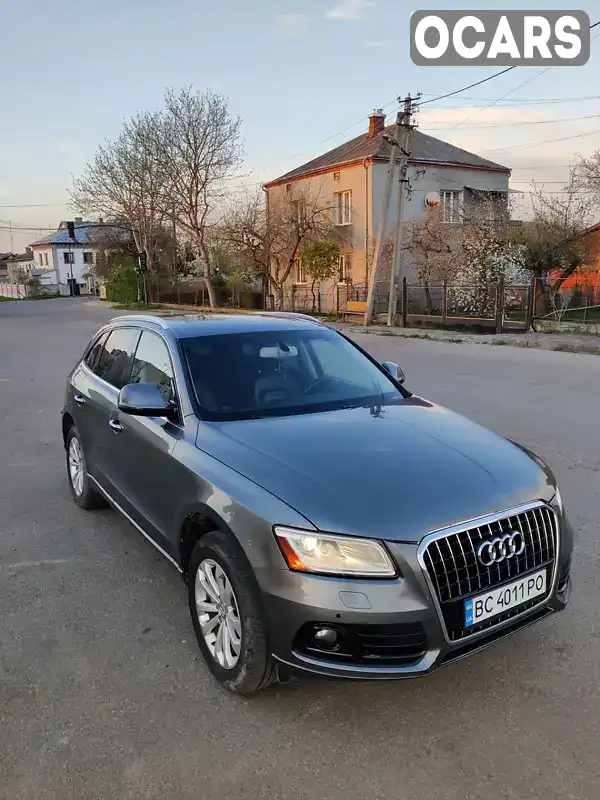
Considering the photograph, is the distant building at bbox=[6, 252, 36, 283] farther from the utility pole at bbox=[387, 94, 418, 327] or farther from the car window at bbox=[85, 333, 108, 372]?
the car window at bbox=[85, 333, 108, 372]

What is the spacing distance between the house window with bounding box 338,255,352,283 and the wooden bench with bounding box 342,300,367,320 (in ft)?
17.9

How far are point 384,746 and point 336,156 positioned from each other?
3714cm

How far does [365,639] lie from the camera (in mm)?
2432

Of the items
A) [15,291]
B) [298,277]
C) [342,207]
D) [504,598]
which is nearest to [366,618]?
[504,598]

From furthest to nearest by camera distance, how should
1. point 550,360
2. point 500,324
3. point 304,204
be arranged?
point 304,204 → point 500,324 → point 550,360

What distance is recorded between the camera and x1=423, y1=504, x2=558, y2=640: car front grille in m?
2.46

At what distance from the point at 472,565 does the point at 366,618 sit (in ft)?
1.58

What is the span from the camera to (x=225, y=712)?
2.71 m

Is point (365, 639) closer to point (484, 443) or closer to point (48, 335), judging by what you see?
point (484, 443)

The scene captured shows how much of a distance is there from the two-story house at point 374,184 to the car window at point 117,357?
88.9 ft

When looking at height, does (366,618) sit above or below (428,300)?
below

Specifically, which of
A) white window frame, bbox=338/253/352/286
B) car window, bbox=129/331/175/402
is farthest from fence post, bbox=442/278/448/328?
car window, bbox=129/331/175/402

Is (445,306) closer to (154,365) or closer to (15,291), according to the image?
(154,365)

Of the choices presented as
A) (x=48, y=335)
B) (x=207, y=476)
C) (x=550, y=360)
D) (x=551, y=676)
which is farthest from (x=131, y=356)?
(x=48, y=335)
